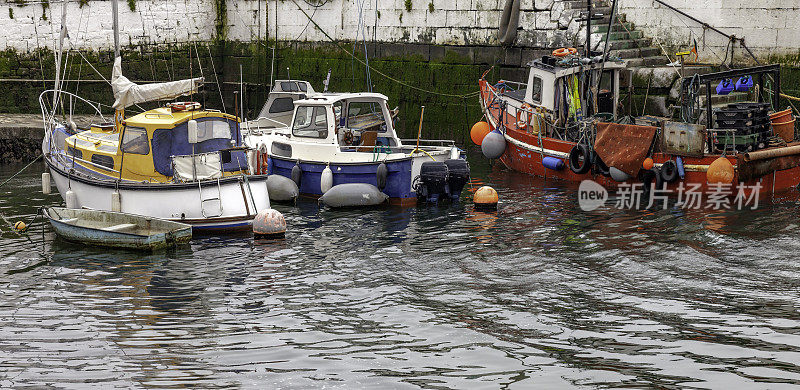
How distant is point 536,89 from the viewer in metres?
18.3

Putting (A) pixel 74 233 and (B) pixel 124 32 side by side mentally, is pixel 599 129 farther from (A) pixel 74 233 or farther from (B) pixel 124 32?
(B) pixel 124 32

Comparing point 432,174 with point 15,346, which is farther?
point 432,174

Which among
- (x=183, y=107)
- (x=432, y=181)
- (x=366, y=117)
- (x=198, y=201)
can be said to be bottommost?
(x=198, y=201)

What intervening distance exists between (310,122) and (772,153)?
751 centimetres

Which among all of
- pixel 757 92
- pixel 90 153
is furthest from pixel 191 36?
pixel 757 92

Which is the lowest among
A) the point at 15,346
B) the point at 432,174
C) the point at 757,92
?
the point at 15,346

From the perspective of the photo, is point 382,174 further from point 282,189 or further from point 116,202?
point 116,202

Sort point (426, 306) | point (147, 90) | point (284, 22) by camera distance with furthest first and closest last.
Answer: point (284, 22) → point (147, 90) → point (426, 306)

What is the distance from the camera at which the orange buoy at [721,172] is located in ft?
48.0

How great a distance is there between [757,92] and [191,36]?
49.6 feet

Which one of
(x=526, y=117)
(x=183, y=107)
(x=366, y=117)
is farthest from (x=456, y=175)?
(x=183, y=107)

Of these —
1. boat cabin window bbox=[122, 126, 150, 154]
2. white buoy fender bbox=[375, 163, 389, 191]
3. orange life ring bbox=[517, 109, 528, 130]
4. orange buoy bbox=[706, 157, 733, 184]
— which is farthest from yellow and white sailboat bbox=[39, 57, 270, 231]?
orange buoy bbox=[706, 157, 733, 184]

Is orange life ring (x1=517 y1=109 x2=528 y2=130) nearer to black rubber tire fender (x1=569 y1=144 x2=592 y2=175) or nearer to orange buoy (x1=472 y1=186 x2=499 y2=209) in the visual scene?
black rubber tire fender (x1=569 y1=144 x2=592 y2=175)

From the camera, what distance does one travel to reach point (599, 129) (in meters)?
16.5
